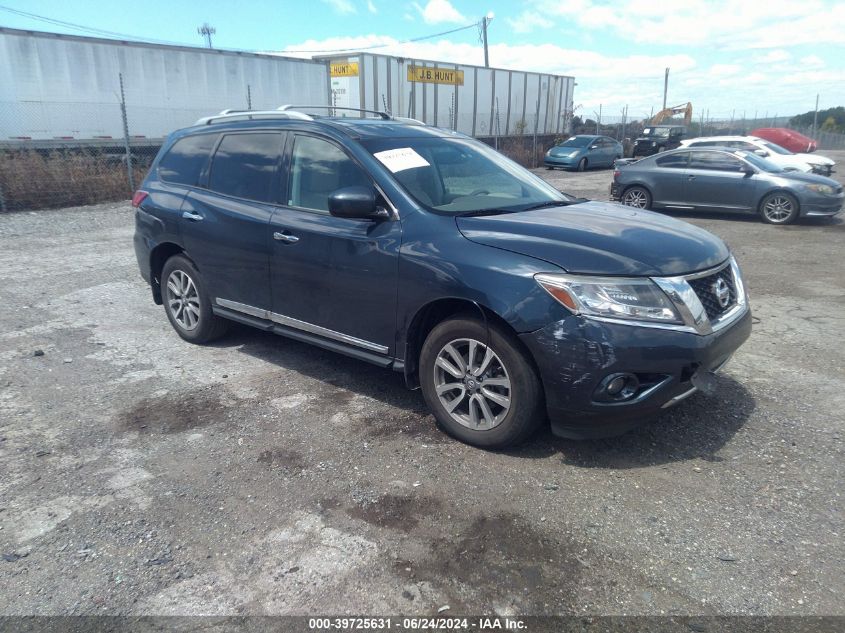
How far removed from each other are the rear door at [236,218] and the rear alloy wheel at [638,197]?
1066 centimetres

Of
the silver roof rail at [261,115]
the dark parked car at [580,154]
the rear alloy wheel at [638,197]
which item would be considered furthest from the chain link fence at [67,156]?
the dark parked car at [580,154]

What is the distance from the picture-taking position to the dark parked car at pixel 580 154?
25297mm

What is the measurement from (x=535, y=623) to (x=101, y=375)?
3901mm

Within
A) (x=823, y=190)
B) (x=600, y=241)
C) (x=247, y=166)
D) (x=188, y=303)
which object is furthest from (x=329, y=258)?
(x=823, y=190)

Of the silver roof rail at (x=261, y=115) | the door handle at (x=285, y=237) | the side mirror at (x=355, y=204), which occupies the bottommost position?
the door handle at (x=285, y=237)

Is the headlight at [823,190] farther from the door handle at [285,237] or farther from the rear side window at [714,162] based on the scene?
the door handle at [285,237]

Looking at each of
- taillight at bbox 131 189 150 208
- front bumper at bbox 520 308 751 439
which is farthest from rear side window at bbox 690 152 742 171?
taillight at bbox 131 189 150 208

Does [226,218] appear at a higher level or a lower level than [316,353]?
higher

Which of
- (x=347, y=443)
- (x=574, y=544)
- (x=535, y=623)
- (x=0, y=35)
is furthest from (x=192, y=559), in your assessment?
(x=0, y=35)

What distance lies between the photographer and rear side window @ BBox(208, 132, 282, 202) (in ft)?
15.4

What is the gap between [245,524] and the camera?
3.03 m

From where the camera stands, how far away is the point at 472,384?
3.64 meters

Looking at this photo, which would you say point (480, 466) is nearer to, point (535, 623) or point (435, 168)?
point (535, 623)

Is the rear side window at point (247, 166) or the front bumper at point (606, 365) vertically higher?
the rear side window at point (247, 166)
